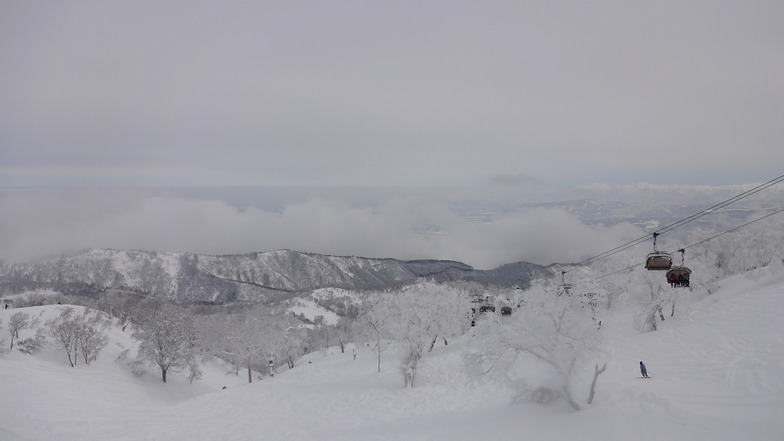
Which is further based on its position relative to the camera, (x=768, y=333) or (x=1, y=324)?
(x=1, y=324)

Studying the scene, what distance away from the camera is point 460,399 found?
3347 cm

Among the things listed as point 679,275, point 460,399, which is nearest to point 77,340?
point 460,399

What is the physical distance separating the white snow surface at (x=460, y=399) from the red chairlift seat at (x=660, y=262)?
6405 millimetres

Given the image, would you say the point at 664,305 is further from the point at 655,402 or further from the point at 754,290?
the point at 655,402

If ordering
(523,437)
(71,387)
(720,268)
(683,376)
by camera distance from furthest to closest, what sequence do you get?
(720,268)
(71,387)
(683,376)
(523,437)

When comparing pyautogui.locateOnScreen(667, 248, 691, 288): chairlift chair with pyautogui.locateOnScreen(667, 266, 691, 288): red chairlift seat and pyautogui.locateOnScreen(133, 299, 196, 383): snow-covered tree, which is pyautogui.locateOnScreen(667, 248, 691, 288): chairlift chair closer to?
pyautogui.locateOnScreen(667, 266, 691, 288): red chairlift seat

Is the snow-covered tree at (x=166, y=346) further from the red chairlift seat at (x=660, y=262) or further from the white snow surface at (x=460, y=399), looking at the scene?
the red chairlift seat at (x=660, y=262)

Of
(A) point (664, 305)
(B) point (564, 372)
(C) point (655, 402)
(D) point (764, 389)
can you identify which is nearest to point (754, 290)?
(A) point (664, 305)

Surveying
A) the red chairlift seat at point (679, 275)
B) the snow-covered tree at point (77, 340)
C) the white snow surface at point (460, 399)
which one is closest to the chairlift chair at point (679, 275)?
the red chairlift seat at point (679, 275)

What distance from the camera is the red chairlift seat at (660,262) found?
68.5 ft

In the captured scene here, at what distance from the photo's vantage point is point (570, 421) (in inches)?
840

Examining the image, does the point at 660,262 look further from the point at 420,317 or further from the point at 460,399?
the point at 420,317

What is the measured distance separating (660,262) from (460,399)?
19877 millimetres

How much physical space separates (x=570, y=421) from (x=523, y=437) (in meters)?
3.20
